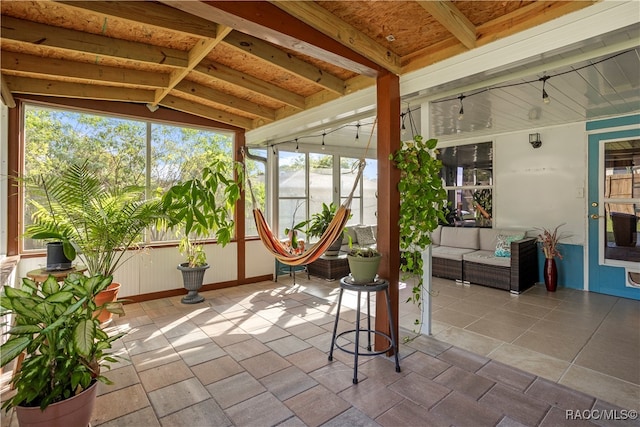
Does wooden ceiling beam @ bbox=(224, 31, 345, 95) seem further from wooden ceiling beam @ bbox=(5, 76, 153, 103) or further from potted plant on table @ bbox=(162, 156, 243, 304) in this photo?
wooden ceiling beam @ bbox=(5, 76, 153, 103)

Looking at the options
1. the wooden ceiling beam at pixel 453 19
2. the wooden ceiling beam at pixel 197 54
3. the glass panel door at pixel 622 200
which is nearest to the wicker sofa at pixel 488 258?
the glass panel door at pixel 622 200

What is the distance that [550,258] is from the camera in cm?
441

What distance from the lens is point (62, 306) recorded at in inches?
61.1

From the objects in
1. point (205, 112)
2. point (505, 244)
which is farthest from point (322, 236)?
point (505, 244)

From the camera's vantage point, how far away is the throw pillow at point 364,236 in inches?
230

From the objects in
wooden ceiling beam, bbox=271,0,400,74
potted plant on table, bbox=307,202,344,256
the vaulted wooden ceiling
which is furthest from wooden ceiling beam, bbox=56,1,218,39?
potted plant on table, bbox=307,202,344,256

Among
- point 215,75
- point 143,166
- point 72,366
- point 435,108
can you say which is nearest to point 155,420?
point 72,366

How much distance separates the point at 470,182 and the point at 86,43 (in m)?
5.57

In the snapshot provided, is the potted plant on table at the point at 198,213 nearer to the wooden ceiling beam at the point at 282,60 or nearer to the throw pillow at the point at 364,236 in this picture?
the wooden ceiling beam at the point at 282,60

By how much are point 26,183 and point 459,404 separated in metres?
3.50

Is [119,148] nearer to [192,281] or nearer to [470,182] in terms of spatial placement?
[192,281]

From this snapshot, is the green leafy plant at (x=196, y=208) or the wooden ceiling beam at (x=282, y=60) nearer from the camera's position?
the wooden ceiling beam at (x=282, y=60)

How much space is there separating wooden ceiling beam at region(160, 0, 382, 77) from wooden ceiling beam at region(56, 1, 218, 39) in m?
0.84

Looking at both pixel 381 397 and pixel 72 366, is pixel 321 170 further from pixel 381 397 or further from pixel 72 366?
pixel 72 366
